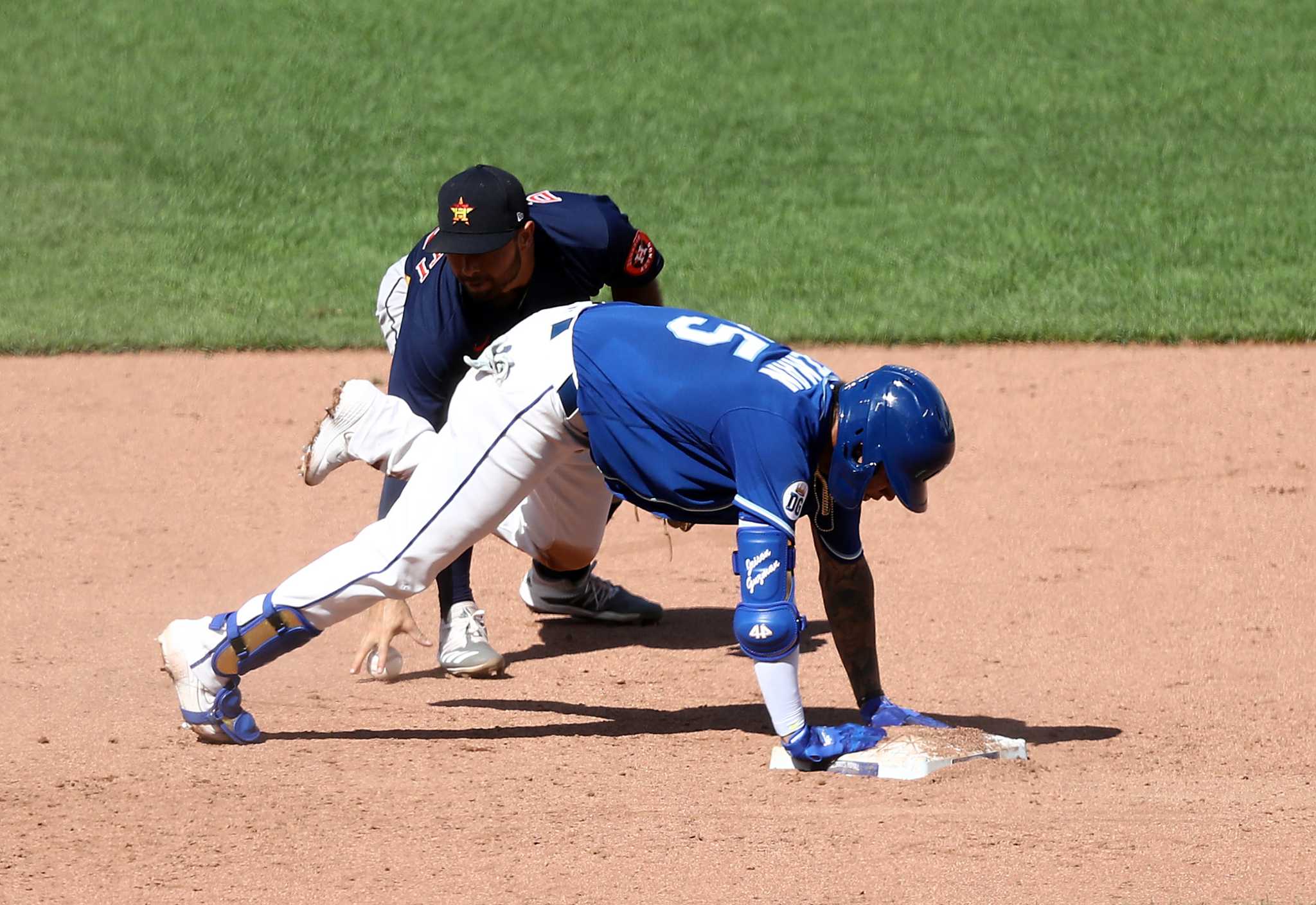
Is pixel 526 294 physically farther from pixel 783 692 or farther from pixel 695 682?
pixel 783 692

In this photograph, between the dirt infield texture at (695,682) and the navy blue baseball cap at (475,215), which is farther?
the navy blue baseball cap at (475,215)

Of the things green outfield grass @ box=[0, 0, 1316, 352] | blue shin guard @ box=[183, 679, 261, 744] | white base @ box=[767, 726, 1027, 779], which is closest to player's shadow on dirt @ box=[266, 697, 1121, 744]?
blue shin guard @ box=[183, 679, 261, 744]

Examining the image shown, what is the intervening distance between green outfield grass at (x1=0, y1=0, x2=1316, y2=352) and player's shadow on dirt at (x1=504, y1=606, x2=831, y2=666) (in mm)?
3690

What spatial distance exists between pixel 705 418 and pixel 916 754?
1034 millimetres

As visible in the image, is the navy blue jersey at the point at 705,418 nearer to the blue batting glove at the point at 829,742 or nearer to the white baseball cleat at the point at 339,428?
the blue batting glove at the point at 829,742

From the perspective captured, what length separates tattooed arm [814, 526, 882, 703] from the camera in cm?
477

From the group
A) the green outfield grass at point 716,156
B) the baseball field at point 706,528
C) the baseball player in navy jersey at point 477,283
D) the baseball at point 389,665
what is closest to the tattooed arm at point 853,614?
the baseball field at point 706,528

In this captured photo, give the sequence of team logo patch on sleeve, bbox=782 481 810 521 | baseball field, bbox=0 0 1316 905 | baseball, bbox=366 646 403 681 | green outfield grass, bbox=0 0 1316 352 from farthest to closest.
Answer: green outfield grass, bbox=0 0 1316 352
baseball, bbox=366 646 403 681
team logo patch on sleeve, bbox=782 481 810 521
baseball field, bbox=0 0 1316 905

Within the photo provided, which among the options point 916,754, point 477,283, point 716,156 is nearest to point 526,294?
point 477,283

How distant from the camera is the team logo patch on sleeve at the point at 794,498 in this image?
168 inches

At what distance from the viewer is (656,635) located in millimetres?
6320

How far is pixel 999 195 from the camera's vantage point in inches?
498

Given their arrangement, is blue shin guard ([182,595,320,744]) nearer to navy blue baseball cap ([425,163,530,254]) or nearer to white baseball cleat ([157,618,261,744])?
white baseball cleat ([157,618,261,744])

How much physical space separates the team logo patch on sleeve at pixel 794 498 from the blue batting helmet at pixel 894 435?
6.1 inches
